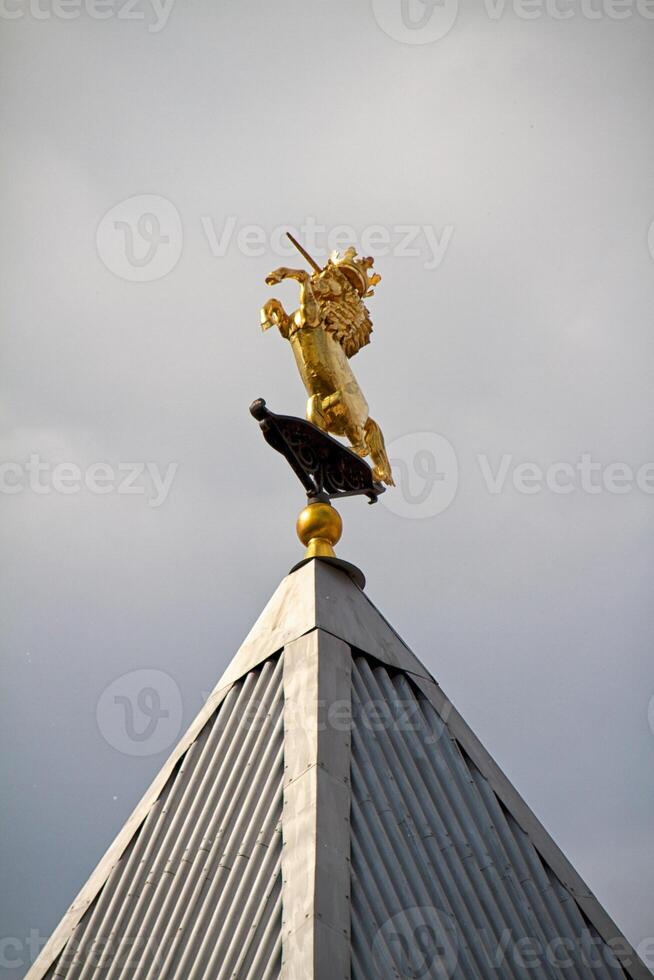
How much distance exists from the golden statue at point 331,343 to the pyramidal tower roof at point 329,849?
1.68 metres

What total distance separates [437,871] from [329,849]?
95cm

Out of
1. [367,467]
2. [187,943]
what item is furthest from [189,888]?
[367,467]

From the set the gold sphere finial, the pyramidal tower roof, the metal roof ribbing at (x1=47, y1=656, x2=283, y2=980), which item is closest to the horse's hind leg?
the gold sphere finial

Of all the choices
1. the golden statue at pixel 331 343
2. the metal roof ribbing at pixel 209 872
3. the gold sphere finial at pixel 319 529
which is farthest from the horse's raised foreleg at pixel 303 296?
the metal roof ribbing at pixel 209 872

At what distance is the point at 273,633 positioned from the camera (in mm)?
12500

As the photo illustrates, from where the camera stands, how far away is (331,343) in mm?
13977

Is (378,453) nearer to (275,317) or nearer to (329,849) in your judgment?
(275,317)

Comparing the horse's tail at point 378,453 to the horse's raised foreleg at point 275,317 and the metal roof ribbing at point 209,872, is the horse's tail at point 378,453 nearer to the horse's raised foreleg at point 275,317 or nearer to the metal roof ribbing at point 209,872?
the horse's raised foreleg at point 275,317

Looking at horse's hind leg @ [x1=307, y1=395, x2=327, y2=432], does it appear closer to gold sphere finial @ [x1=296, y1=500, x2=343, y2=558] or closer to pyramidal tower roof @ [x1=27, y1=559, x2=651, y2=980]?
gold sphere finial @ [x1=296, y1=500, x2=343, y2=558]

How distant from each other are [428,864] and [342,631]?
227 centimetres

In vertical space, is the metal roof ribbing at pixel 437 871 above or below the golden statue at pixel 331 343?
below

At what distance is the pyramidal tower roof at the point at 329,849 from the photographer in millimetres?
9820

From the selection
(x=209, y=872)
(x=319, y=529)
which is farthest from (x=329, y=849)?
(x=319, y=529)

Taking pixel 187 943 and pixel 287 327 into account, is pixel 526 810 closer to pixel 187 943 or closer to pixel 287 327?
pixel 187 943
